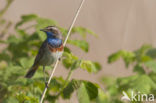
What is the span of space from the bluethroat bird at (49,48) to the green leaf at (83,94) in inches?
27.8

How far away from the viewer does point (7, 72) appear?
4121 millimetres

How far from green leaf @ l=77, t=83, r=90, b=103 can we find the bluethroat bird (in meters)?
0.71

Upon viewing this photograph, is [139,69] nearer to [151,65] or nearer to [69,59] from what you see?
[151,65]

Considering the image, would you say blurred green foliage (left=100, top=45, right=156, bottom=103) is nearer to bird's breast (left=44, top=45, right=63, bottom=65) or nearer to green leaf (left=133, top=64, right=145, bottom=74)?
green leaf (left=133, top=64, right=145, bottom=74)

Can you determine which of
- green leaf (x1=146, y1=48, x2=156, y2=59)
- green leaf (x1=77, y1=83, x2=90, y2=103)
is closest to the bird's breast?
green leaf (x1=77, y1=83, x2=90, y2=103)

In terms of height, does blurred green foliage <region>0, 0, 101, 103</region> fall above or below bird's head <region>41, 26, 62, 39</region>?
below

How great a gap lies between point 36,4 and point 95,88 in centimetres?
545

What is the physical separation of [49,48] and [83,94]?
3.15 feet

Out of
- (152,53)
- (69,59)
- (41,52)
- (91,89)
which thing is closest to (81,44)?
(69,59)

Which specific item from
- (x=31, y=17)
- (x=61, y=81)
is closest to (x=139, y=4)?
(x=31, y=17)

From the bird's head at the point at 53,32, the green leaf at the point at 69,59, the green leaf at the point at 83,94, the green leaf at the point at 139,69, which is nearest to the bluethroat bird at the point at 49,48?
A: the bird's head at the point at 53,32

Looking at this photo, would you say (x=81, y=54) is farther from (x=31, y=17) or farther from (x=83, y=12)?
(x=31, y=17)

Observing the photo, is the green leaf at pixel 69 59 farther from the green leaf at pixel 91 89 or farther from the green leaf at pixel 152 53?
the green leaf at pixel 152 53

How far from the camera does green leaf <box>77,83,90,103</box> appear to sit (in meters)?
3.39
